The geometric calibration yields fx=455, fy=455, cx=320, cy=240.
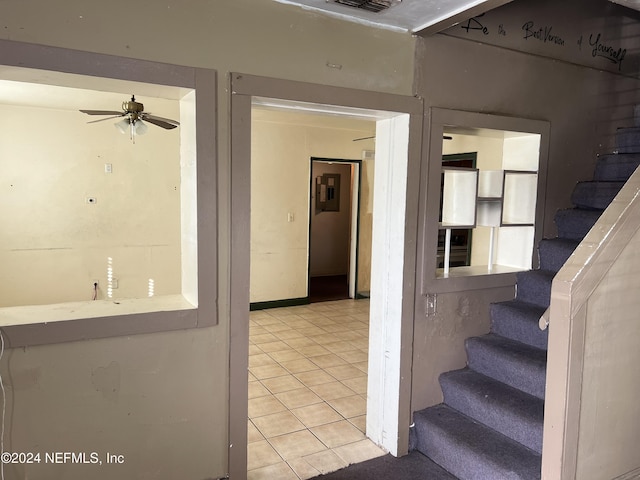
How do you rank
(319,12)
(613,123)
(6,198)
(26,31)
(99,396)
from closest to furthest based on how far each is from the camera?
1. (26,31)
2. (99,396)
3. (319,12)
4. (613,123)
5. (6,198)

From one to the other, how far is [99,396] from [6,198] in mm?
3865

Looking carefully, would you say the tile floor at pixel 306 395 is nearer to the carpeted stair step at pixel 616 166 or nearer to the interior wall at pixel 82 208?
the interior wall at pixel 82 208

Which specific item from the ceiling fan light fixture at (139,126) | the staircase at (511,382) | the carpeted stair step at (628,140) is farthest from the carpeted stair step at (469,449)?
the ceiling fan light fixture at (139,126)

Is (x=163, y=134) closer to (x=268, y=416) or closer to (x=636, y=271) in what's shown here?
(x=268, y=416)

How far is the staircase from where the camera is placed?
2410 millimetres

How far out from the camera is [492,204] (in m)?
3.16

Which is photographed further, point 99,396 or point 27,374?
point 99,396

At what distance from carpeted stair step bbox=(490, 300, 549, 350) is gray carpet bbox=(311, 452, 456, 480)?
3.15 feet

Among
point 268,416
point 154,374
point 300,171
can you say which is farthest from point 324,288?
point 154,374

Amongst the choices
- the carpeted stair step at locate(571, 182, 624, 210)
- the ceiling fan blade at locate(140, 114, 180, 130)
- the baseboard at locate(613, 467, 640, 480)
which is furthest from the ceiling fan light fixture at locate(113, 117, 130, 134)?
the baseboard at locate(613, 467, 640, 480)

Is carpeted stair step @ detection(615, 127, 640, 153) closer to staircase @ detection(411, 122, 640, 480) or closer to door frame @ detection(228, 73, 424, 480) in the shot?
staircase @ detection(411, 122, 640, 480)

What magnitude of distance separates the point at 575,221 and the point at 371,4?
2.06 metres

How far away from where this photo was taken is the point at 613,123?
3.53 metres

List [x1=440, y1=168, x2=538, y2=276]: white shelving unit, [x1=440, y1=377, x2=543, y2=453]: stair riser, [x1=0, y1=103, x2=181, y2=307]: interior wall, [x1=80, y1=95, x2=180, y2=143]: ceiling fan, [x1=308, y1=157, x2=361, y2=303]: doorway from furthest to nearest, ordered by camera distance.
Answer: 1. [x1=308, y1=157, x2=361, y2=303]: doorway
2. [x1=0, y1=103, x2=181, y2=307]: interior wall
3. [x1=80, y1=95, x2=180, y2=143]: ceiling fan
4. [x1=440, y1=168, x2=538, y2=276]: white shelving unit
5. [x1=440, y1=377, x2=543, y2=453]: stair riser
